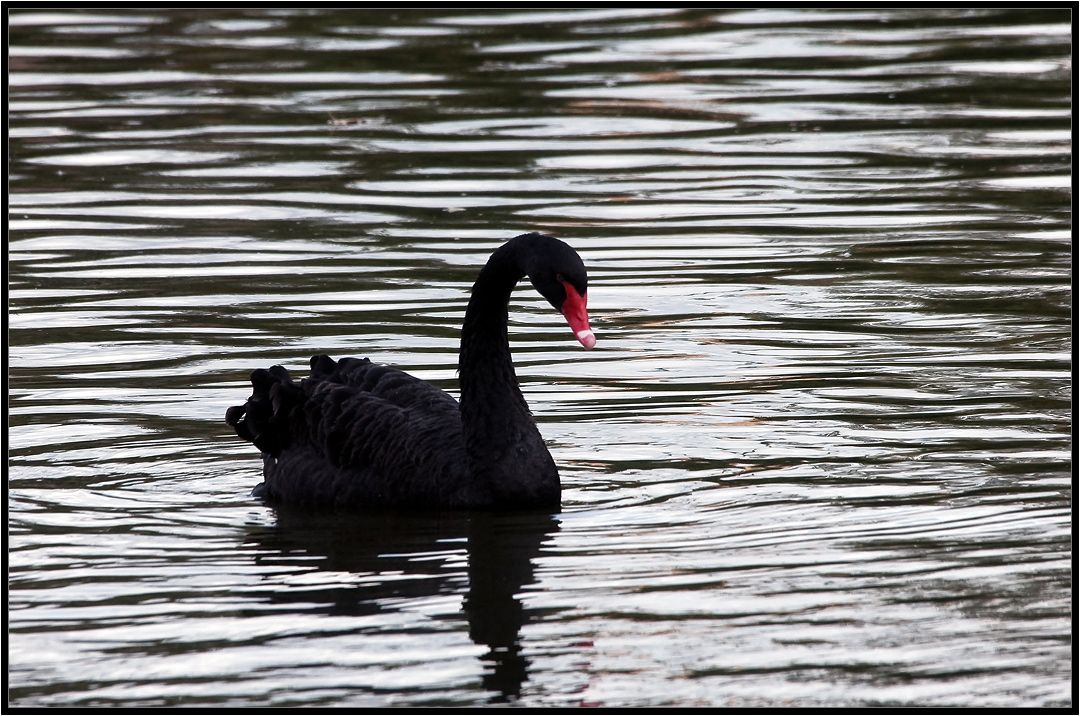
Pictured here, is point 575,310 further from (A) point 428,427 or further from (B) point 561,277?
(A) point 428,427

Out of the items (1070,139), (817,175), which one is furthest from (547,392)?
(1070,139)

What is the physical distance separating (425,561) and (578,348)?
10.9ft

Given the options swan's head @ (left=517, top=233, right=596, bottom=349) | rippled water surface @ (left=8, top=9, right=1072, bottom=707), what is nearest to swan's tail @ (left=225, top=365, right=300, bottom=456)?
rippled water surface @ (left=8, top=9, right=1072, bottom=707)

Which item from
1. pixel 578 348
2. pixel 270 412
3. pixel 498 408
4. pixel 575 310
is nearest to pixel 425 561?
pixel 498 408

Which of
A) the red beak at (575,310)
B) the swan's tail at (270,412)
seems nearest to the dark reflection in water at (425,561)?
the swan's tail at (270,412)

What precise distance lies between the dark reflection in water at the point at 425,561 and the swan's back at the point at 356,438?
0.32 ft

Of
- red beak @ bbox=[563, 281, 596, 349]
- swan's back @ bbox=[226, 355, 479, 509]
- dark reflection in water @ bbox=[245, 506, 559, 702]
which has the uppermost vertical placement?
red beak @ bbox=[563, 281, 596, 349]

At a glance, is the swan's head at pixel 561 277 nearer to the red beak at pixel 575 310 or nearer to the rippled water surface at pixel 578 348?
the red beak at pixel 575 310

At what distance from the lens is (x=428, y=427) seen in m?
7.62

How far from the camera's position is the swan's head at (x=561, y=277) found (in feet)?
22.8

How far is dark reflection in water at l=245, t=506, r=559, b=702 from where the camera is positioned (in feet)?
20.0

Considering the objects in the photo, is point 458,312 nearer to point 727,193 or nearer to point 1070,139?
point 727,193

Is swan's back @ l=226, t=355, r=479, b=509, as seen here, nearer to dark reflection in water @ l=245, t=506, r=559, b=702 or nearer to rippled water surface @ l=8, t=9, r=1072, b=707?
dark reflection in water @ l=245, t=506, r=559, b=702

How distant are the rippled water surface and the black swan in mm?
183
